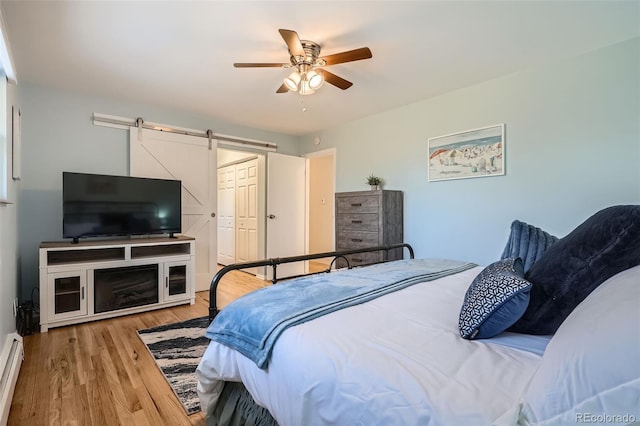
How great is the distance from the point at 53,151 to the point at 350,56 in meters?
3.28

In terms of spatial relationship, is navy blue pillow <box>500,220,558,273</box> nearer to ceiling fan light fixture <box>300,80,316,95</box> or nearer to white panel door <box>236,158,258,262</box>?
ceiling fan light fixture <box>300,80,316,95</box>

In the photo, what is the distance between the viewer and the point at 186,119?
4.04m

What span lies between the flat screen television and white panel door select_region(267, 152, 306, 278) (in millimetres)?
1482

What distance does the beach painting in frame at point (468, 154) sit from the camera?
9.79ft

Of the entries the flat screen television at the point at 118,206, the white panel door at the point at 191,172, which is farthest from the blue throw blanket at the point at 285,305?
the white panel door at the point at 191,172

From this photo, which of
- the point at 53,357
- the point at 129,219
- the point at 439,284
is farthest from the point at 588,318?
the point at 129,219

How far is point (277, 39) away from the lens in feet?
7.50

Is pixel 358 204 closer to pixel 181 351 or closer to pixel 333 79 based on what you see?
pixel 333 79

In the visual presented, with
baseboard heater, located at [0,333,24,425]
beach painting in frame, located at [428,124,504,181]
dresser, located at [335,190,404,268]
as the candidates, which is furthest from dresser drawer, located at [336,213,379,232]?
baseboard heater, located at [0,333,24,425]

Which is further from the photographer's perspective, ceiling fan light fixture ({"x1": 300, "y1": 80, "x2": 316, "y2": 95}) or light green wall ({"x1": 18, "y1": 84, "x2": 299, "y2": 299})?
light green wall ({"x1": 18, "y1": 84, "x2": 299, "y2": 299})

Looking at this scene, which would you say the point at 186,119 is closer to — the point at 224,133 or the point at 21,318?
the point at 224,133

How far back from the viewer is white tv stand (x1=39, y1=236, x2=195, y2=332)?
9.02ft

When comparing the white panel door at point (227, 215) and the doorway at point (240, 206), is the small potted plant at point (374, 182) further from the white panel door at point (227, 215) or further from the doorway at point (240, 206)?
the white panel door at point (227, 215)

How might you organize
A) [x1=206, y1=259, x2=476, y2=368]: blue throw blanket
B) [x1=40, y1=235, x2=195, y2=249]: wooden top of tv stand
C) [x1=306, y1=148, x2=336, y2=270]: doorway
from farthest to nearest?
[x1=306, y1=148, x2=336, y2=270]: doorway → [x1=40, y1=235, x2=195, y2=249]: wooden top of tv stand → [x1=206, y1=259, x2=476, y2=368]: blue throw blanket
